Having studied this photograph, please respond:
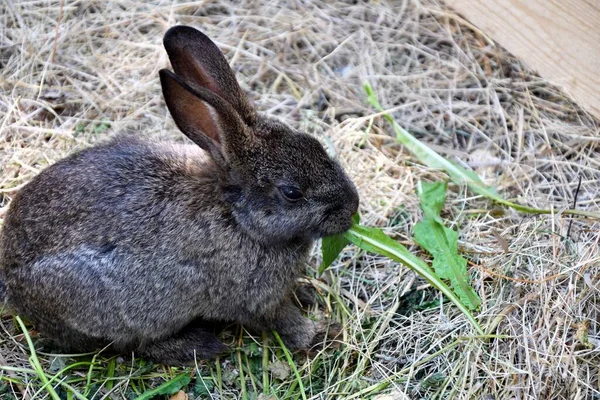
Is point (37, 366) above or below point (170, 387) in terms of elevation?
below

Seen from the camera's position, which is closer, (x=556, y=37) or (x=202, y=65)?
(x=202, y=65)

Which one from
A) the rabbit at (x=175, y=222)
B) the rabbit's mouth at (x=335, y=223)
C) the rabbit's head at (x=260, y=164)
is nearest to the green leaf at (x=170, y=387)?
the rabbit at (x=175, y=222)

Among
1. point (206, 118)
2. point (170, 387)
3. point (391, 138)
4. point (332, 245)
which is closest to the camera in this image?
point (206, 118)

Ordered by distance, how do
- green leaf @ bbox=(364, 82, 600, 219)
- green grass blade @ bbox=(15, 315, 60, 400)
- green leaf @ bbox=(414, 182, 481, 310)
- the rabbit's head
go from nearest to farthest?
the rabbit's head, green grass blade @ bbox=(15, 315, 60, 400), green leaf @ bbox=(414, 182, 481, 310), green leaf @ bbox=(364, 82, 600, 219)

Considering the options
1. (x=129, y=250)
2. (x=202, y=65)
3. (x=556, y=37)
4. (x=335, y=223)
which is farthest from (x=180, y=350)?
(x=556, y=37)

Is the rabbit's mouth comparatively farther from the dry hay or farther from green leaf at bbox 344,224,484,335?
the dry hay

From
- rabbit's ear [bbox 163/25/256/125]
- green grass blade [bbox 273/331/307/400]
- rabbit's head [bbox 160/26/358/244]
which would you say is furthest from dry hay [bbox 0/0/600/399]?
rabbit's ear [bbox 163/25/256/125]

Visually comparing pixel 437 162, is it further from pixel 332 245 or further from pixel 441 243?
pixel 332 245

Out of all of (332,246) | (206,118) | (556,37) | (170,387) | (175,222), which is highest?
(556,37)
